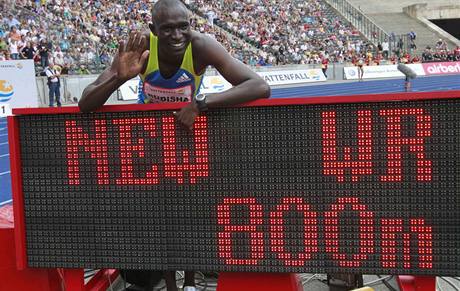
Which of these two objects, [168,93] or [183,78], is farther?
[168,93]

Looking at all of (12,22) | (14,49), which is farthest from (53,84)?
A: (12,22)

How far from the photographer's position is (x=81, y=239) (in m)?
3.46

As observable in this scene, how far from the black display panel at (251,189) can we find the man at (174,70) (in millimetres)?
121

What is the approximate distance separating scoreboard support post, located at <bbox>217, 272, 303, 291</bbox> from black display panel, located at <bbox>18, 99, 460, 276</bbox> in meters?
0.16

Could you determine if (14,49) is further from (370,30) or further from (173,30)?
(370,30)

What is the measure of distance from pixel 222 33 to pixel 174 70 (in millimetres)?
31644

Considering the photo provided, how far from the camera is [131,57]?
10.9 feet

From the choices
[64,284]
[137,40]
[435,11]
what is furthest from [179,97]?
[435,11]

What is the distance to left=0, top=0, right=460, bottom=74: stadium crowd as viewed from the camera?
22.8 m

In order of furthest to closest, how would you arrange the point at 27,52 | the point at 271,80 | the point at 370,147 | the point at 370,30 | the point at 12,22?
the point at 370,30 → the point at 271,80 → the point at 12,22 → the point at 27,52 → the point at 370,147

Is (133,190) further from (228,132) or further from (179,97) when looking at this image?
(179,97)

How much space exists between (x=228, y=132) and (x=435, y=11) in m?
51.4

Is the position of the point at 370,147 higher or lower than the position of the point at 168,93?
lower

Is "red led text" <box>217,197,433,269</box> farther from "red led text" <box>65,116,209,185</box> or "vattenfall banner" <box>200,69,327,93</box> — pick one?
"vattenfall banner" <box>200,69,327,93</box>
